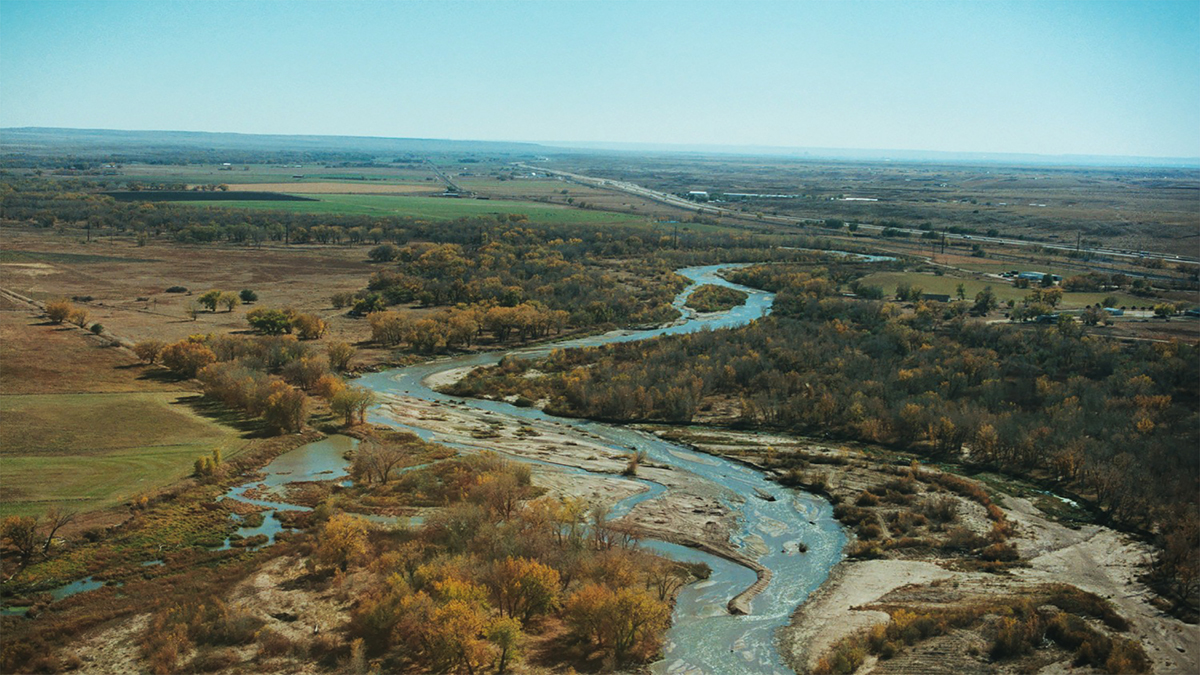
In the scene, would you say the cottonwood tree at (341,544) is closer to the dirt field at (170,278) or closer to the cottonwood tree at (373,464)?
the cottonwood tree at (373,464)

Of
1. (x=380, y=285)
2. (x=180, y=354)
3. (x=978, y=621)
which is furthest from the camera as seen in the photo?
(x=380, y=285)

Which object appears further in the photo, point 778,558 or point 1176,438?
point 1176,438

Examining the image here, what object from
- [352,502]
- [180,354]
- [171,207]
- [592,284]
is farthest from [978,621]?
[171,207]

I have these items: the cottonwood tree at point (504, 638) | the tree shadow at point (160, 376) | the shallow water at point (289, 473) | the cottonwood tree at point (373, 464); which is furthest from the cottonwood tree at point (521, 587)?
the tree shadow at point (160, 376)

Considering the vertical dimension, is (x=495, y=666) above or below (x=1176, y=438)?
below

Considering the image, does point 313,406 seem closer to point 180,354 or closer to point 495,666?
point 180,354

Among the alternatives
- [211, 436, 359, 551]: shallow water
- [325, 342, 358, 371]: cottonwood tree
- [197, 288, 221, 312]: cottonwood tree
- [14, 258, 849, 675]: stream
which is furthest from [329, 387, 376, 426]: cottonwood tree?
[197, 288, 221, 312]: cottonwood tree
